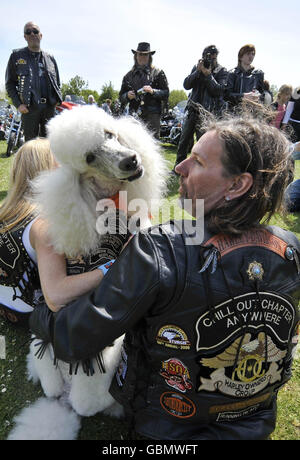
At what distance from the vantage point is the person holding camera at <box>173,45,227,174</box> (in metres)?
4.64

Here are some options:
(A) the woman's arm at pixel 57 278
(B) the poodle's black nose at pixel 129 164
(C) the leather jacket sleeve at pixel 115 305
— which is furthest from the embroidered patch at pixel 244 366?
(B) the poodle's black nose at pixel 129 164

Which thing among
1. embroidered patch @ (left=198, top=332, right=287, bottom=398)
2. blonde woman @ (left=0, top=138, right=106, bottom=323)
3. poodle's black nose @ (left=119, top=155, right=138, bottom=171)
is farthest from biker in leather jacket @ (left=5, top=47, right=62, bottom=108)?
embroidered patch @ (left=198, top=332, right=287, bottom=398)

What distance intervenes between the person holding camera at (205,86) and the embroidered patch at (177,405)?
4073 millimetres

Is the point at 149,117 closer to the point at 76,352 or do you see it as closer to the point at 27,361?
the point at 27,361

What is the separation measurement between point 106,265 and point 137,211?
1.25ft

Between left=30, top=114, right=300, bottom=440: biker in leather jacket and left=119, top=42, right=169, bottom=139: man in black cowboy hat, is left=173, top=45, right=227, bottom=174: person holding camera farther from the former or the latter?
left=30, top=114, right=300, bottom=440: biker in leather jacket

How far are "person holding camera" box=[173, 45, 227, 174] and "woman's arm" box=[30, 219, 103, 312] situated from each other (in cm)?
375

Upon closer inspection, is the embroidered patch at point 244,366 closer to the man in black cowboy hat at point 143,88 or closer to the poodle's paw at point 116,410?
the poodle's paw at point 116,410

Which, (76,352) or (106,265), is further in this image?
(106,265)

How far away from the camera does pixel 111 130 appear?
4.81 feet

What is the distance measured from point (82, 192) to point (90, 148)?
7.8 inches

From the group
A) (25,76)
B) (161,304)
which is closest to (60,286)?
(161,304)

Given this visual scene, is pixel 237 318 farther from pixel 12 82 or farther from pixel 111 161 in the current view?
pixel 12 82
